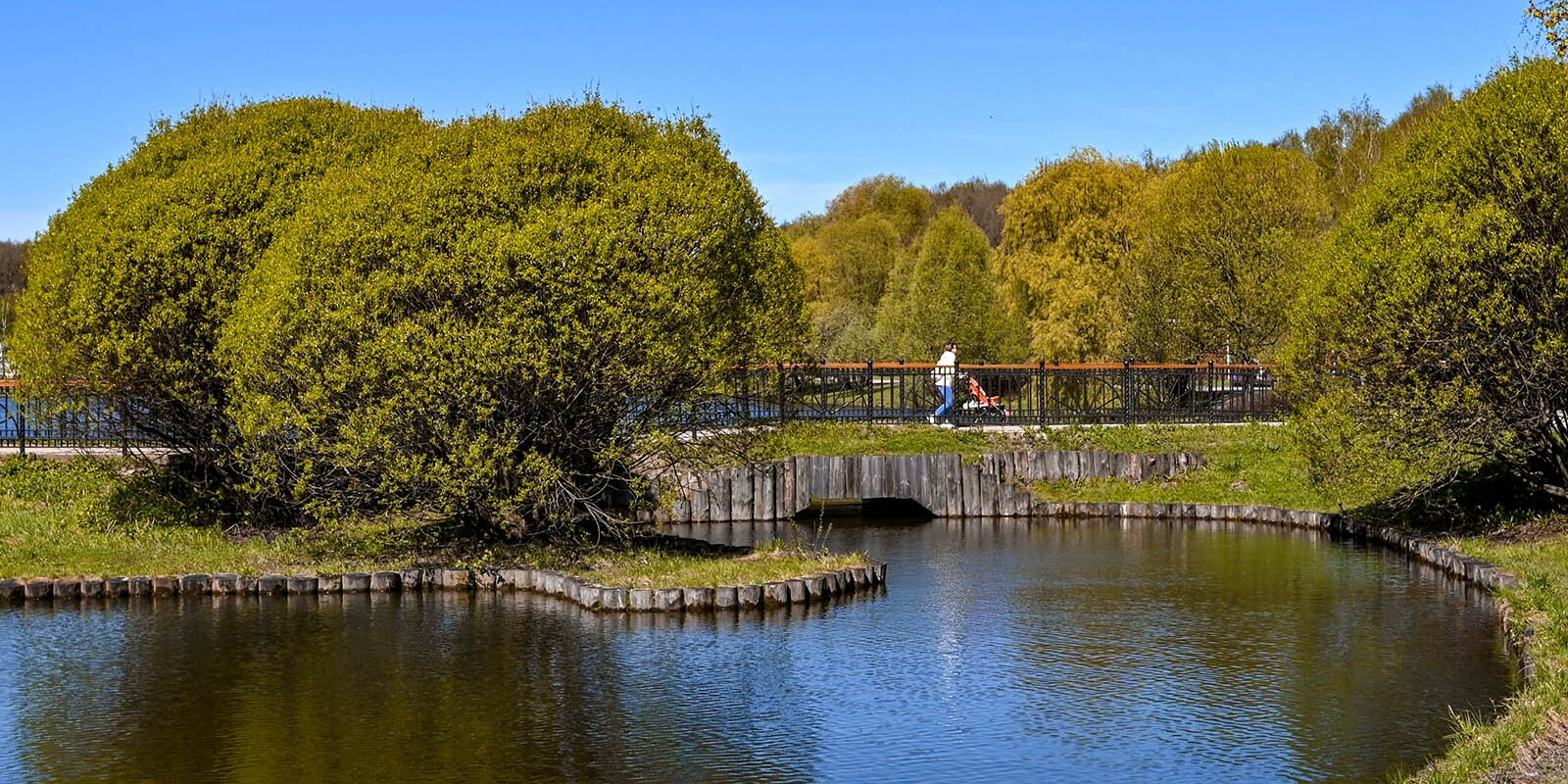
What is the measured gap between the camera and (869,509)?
117 feet

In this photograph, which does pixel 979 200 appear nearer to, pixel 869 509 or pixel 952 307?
pixel 952 307

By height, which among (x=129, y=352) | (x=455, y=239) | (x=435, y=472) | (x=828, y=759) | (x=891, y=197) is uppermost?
(x=891, y=197)

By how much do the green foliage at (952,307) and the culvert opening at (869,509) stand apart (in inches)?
1038

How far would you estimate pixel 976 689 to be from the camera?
1653cm

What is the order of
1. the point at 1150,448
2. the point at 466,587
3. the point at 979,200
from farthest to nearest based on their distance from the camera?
the point at 979,200 < the point at 1150,448 < the point at 466,587

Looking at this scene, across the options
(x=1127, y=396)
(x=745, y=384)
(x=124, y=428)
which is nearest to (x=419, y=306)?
(x=745, y=384)

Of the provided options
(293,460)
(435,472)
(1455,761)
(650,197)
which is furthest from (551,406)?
(1455,761)

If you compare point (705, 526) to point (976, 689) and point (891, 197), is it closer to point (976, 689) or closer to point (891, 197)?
point (976, 689)

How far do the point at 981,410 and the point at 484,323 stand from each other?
17914 mm

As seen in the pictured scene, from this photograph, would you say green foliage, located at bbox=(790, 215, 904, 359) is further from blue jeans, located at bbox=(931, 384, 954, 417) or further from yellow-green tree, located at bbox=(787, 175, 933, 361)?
blue jeans, located at bbox=(931, 384, 954, 417)

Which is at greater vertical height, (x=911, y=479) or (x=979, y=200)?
(x=979, y=200)

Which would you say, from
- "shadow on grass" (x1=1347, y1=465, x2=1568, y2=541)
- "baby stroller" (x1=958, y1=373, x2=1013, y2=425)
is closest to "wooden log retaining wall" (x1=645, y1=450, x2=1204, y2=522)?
"baby stroller" (x1=958, y1=373, x2=1013, y2=425)

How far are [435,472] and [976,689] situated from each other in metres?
8.97

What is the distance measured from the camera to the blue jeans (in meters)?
37.3
